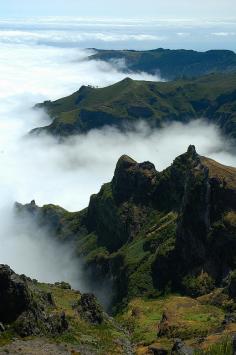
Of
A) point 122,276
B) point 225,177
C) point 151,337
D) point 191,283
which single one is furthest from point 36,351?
point 122,276

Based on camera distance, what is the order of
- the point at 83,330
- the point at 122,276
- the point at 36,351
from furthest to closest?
the point at 122,276 → the point at 83,330 → the point at 36,351

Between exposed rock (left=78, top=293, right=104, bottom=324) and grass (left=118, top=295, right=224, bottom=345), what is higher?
exposed rock (left=78, top=293, right=104, bottom=324)

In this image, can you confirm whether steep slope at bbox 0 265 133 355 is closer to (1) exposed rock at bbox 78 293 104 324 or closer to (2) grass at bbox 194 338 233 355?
(1) exposed rock at bbox 78 293 104 324

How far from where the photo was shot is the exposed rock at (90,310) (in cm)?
12281

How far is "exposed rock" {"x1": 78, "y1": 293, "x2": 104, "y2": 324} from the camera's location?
123 meters

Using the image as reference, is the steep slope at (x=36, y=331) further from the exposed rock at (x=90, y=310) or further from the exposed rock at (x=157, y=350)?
the exposed rock at (x=90, y=310)

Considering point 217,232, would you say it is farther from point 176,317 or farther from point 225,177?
point 176,317

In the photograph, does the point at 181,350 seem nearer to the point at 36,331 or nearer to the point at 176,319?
the point at 36,331

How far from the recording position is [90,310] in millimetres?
125250

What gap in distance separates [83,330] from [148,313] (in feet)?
129

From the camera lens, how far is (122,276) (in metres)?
198

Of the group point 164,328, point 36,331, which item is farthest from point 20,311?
point 164,328

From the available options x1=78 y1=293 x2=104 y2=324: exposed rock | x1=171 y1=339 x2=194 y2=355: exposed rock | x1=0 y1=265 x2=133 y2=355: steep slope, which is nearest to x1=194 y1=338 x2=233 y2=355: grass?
x1=171 y1=339 x2=194 y2=355: exposed rock

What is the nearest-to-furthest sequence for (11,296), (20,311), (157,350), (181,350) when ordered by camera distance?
(181,350)
(157,350)
(20,311)
(11,296)
